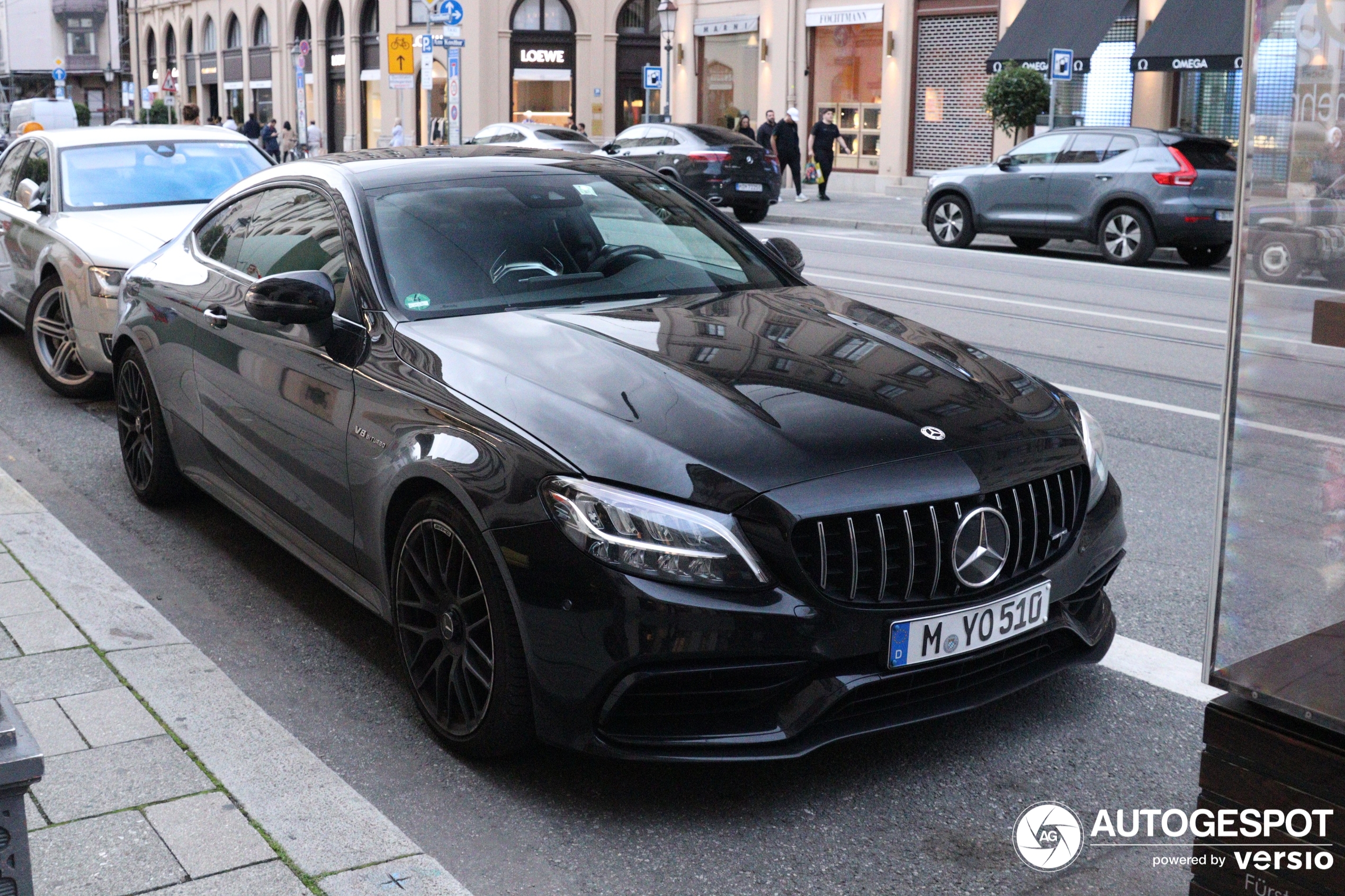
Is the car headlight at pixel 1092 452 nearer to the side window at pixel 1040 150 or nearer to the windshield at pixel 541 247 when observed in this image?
the windshield at pixel 541 247

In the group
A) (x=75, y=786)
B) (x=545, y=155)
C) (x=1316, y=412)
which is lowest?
(x=75, y=786)

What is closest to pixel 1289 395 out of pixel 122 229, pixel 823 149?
pixel 122 229

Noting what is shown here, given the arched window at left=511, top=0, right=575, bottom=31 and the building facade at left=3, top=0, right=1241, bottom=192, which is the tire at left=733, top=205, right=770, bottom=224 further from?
the arched window at left=511, top=0, right=575, bottom=31

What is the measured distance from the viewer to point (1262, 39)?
2.20 m

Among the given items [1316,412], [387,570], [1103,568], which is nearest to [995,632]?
[1103,568]

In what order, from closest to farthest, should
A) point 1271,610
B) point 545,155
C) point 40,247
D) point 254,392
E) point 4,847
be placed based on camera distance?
point 4,847
point 1271,610
point 254,392
point 545,155
point 40,247

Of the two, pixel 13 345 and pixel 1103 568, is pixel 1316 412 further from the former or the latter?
pixel 13 345

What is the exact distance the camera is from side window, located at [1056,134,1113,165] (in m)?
17.5

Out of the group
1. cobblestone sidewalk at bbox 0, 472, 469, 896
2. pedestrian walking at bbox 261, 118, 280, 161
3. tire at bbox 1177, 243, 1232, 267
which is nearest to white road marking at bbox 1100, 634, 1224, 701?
cobblestone sidewalk at bbox 0, 472, 469, 896

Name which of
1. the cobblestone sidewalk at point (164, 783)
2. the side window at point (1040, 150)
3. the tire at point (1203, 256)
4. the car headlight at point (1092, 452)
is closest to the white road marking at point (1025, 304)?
the side window at point (1040, 150)

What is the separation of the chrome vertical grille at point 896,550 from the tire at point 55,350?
6.36 m

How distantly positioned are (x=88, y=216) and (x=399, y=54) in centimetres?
1756

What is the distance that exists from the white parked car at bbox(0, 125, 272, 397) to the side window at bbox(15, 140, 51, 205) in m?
0.01

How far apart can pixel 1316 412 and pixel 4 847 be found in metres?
2.11
